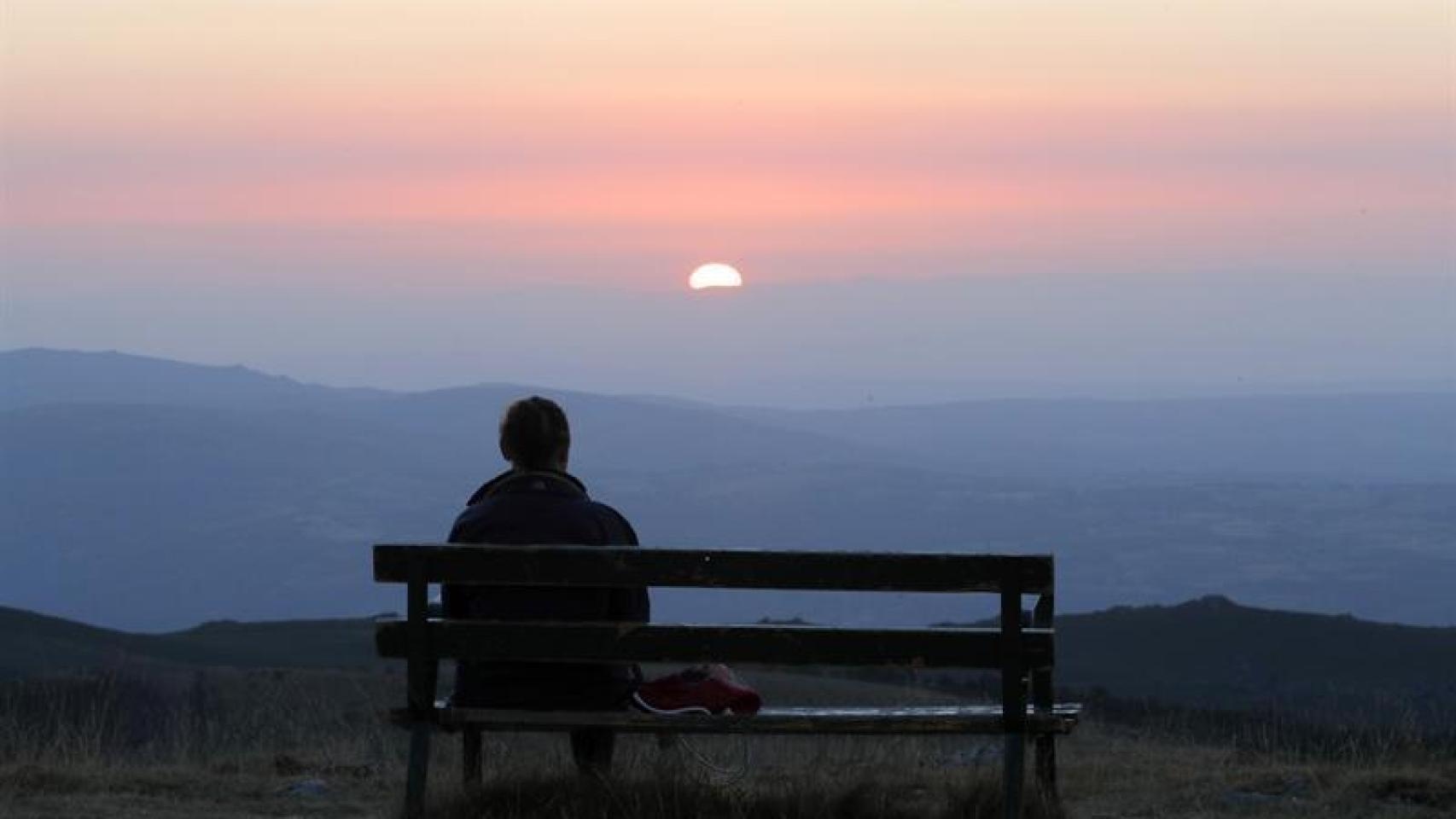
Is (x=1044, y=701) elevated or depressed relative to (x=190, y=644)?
depressed

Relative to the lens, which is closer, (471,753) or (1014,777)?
(1014,777)

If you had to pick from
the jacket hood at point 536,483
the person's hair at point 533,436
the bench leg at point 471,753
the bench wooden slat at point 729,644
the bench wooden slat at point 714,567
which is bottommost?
the bench leg at point 471,753

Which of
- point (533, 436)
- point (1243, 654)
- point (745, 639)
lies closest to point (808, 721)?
point (745, 639)

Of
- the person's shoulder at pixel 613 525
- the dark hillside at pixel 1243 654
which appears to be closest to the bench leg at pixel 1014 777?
the person's shoulder at pixel 613 525

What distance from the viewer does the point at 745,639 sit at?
7.56 meters

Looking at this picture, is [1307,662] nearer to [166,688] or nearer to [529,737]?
[166,688]

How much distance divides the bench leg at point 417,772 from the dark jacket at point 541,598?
207 mm

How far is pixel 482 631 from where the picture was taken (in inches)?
305

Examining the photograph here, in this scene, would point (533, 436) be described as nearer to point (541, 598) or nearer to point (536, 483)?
point (536, 483)

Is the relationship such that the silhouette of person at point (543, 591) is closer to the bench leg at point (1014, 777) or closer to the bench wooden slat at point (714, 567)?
the bench wooden slat at point (714, 567)

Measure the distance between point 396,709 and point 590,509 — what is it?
98 cm

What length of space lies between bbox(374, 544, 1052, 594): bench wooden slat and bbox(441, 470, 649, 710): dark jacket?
26 centimetres

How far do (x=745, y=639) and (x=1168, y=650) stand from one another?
50520mm

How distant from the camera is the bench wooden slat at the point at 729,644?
750 cm
